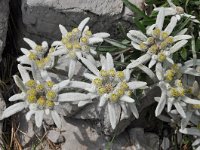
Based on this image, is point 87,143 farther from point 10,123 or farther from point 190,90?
point 190,90

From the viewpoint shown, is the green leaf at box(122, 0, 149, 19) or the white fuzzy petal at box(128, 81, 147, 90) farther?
the green leaf at box(122, 0, 149, 19)

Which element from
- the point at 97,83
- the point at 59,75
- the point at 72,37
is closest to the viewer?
the point at 97,83

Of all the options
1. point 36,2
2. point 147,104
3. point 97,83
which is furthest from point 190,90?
point 36,2

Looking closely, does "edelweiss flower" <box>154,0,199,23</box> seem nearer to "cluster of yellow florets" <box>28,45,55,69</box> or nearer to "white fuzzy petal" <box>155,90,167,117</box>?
"white fuzzy petal" <box>155,90,167,117</box>

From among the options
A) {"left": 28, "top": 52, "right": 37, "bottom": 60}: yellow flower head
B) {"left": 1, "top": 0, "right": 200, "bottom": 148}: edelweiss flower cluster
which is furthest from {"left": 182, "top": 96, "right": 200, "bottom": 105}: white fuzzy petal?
{"left": 28, "top": 52, "right": 37, "bottom": 60}: yellow flower head

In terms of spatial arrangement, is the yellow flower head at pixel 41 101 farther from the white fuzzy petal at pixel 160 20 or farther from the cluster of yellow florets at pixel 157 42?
the white fuzzy petal at pixel 160 20

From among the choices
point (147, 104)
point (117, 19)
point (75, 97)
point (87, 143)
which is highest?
point (117, 19)

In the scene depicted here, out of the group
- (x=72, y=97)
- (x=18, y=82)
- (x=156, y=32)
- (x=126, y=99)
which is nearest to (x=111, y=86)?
(x=126, y=99)

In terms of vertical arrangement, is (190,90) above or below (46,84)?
below
